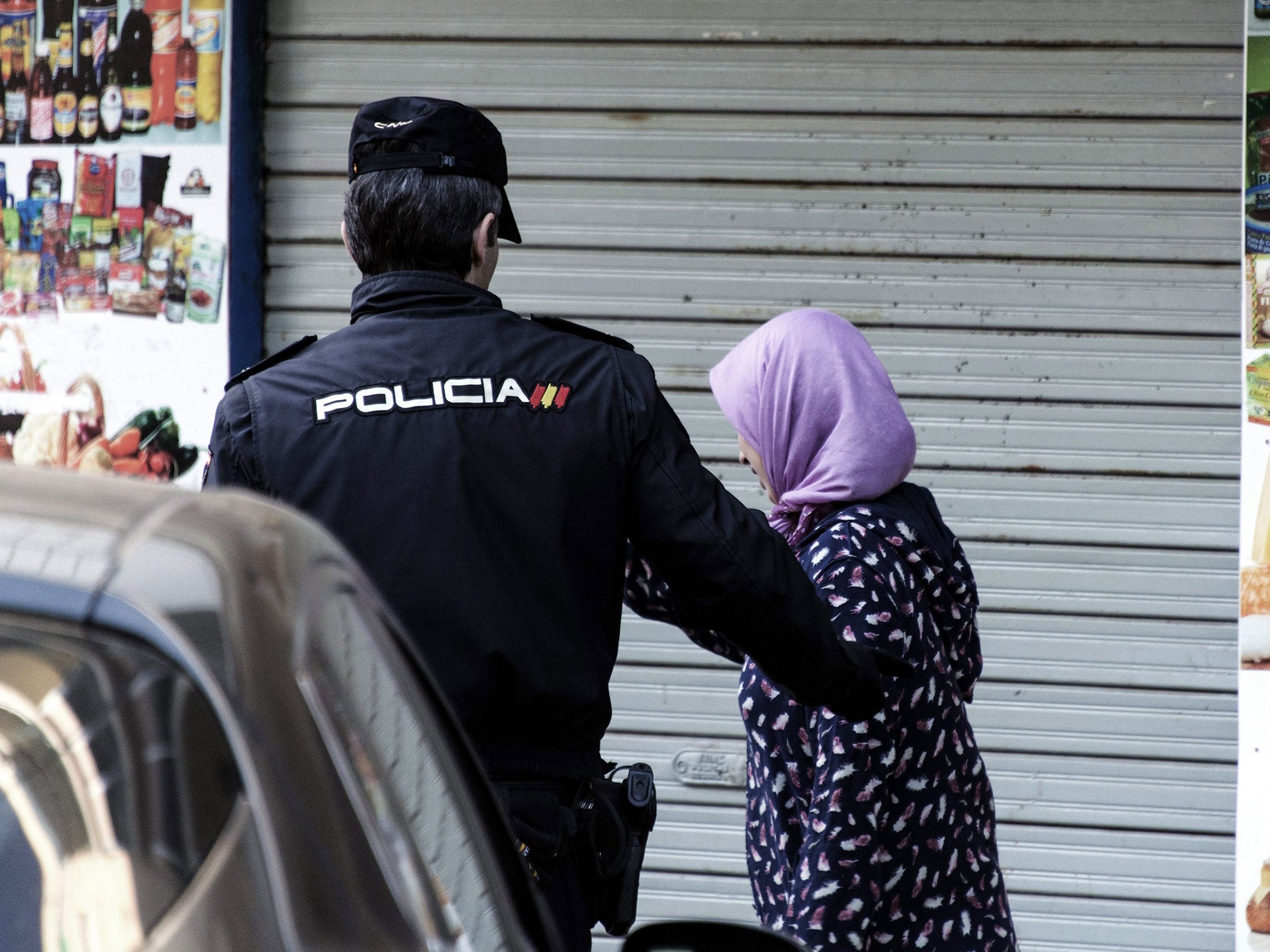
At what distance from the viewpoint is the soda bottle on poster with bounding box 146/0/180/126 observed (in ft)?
15.0

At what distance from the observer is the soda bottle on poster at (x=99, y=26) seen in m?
4.57

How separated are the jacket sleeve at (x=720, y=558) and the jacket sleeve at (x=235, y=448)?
1.91 feet

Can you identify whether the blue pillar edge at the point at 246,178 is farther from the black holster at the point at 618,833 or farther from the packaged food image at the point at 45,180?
the black holster at the point at 618,833

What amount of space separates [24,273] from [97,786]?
4206mm

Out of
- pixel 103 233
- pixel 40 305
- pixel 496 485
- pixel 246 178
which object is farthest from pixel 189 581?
pixel 40 305

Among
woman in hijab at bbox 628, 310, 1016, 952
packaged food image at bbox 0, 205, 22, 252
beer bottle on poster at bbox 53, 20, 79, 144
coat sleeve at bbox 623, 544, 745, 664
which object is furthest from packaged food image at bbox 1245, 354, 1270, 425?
packaged food image at bbox 0, 205, 22, 252

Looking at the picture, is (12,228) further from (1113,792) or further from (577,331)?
(1113,792)

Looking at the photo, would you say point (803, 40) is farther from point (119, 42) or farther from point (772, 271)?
point (119, 42)

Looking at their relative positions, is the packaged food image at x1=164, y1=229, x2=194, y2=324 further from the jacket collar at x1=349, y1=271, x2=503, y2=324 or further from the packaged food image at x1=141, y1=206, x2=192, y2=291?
the jacket collar at x1=349, y1=271, x2=503, y2=324

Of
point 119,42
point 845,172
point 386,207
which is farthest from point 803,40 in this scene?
point 386,207

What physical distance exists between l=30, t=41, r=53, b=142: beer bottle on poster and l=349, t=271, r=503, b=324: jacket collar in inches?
115

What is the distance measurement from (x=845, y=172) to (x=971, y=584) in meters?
2.13

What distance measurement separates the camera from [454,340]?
85.5 inches

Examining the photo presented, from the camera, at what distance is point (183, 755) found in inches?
37.1
